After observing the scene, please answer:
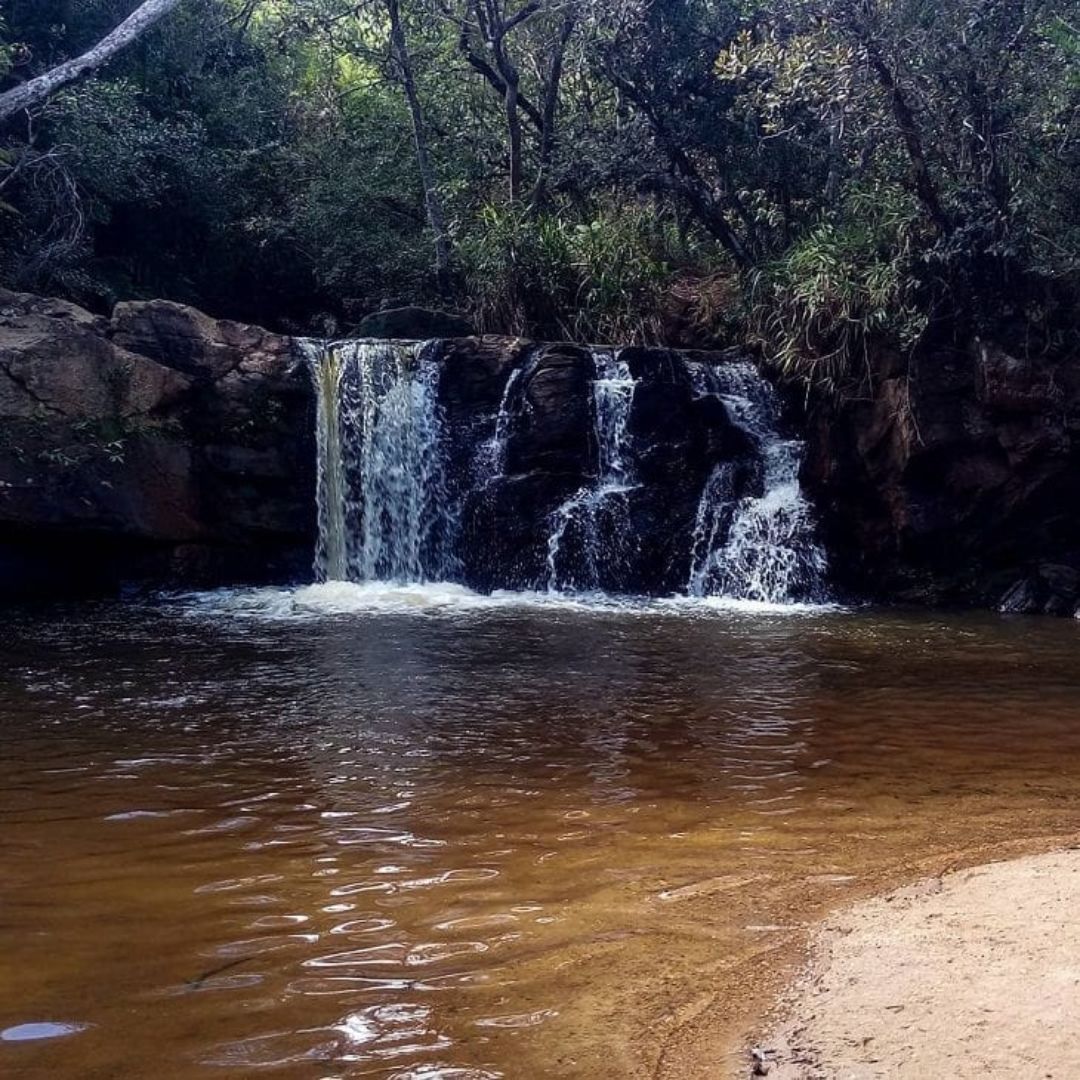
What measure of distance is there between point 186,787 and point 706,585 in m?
8.96

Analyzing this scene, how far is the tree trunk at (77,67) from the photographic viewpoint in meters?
15.3

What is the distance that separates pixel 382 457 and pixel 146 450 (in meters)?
2.83

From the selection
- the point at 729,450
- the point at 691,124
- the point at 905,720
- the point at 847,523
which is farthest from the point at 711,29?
the point at 905,720

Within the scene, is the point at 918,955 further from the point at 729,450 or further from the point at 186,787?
the point at 729,450

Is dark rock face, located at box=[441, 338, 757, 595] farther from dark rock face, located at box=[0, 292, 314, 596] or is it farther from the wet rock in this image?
the wet rock

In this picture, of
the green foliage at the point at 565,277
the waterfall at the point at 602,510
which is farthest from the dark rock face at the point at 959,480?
the green foliage at the point at 565,277

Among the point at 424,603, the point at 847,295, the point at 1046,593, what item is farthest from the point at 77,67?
the point at 1046,593

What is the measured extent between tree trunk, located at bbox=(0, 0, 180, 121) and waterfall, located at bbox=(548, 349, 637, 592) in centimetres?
814

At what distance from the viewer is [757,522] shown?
1427 centimetres

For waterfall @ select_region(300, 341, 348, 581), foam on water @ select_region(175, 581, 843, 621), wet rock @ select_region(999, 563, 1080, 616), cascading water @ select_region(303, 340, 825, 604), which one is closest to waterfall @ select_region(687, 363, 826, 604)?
cascading water @ select_region(303, 340, 825, 604)

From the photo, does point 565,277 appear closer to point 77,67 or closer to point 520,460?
point 520,460

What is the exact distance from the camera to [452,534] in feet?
48.1

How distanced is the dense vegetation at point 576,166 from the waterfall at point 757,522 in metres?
0.79

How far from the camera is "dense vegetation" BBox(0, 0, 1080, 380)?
43.9ft
